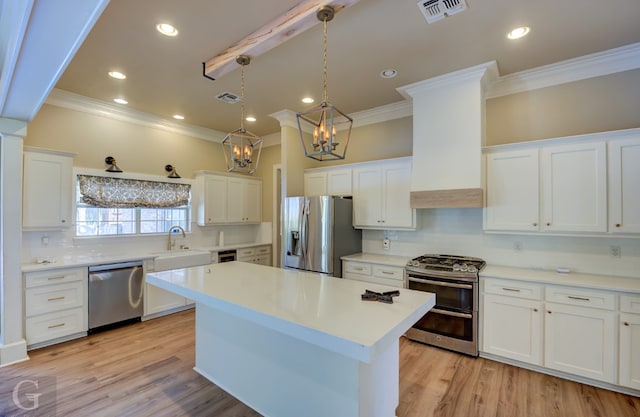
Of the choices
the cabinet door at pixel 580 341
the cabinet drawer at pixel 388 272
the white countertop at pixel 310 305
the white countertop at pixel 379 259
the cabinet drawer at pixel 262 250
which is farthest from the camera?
the cabinet drawer at pixel 262 250

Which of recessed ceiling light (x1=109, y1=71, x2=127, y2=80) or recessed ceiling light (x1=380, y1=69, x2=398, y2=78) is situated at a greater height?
recessed ceiling light (x1=380, y1=69, x2=398, y2=78)

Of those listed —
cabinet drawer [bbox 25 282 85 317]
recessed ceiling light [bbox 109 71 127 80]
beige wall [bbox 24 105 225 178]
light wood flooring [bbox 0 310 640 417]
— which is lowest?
light wood flooring [bbox 0 310 640 417]

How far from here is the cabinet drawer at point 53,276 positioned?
3.24 m

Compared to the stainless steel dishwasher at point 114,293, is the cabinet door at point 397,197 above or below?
above

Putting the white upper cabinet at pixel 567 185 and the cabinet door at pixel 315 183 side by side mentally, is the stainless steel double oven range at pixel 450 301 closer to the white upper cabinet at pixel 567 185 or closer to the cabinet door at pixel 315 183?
the white upper cabinet at pixel 567 185

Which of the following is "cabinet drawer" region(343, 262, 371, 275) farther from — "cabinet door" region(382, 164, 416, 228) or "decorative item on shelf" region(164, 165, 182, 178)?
"decorative item on shelf" region(164, 165, 182, 178)

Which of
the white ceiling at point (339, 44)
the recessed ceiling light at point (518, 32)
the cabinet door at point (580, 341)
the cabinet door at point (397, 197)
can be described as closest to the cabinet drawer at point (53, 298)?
the white ceiling at point (339, 44)

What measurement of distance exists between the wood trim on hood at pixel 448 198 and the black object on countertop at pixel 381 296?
5.74ft

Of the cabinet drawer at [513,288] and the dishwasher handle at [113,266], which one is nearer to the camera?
the cabinet drawer at [513,288]

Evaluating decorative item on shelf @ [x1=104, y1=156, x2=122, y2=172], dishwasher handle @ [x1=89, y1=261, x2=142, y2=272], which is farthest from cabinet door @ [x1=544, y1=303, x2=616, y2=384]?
decorative item on shelf @ [x1=104, y1=156, x2=122, y2=172]

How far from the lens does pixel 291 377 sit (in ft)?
6.64

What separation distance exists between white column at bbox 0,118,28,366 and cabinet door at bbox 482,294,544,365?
15.7ft

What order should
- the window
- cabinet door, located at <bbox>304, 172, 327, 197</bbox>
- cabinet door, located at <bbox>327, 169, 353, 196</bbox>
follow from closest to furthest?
the window, cabinet door, located at <bbox>327, 169, 353, 196</bbox>, cabinet door, located at <bbox>304, 172, 327, 197</bbox>

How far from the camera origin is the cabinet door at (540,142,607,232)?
2717 mm
